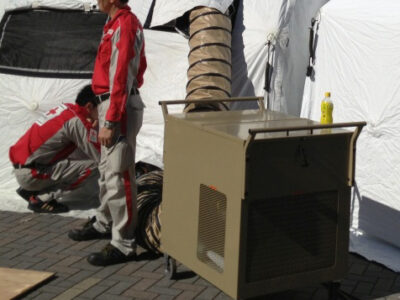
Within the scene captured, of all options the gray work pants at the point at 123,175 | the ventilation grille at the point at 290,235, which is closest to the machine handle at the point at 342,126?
the ventilation grille at the point at 290,235

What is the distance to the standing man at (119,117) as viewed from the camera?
5.62 m

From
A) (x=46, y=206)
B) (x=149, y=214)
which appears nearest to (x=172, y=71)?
(x=46, y=206)

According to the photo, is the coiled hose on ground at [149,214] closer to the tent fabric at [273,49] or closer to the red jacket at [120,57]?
the red jacket at [120,57]

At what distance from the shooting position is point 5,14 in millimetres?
8234

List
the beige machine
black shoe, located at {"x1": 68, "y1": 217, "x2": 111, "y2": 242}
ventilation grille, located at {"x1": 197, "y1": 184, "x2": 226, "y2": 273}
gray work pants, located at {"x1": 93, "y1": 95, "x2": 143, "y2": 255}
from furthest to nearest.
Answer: black shoe, located at {"x1": 68, "y1": 217, "x2": 111, "y2": 242}, gray work pants, located at {"x1": 93, "y1": 95, "x2": 143, "y2": 255}, ventilation grille, located at {"x1": 197, "y1": 184, "x2": 226, "y2": 273}, the beige machine

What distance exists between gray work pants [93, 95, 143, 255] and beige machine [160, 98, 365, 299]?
0.68 m

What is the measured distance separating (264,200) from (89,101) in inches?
105

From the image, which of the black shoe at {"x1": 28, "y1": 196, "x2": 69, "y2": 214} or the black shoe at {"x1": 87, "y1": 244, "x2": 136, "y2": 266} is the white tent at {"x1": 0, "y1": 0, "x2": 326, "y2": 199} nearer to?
the black shoe at {"x1": 28, "y1": 196, "x2": 69, "y2": 214}

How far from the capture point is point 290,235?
4820 millimetres

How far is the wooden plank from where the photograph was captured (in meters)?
5.31

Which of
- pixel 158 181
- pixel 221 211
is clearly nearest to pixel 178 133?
pixel 221 211

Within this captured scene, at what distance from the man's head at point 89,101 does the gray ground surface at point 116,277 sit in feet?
3.47

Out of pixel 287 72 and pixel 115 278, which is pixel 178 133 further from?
pixel 287 72

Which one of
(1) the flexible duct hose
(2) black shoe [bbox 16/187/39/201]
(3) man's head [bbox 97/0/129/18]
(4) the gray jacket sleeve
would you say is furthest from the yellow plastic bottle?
(2) black shoe [bbox 16/187/39/201]
